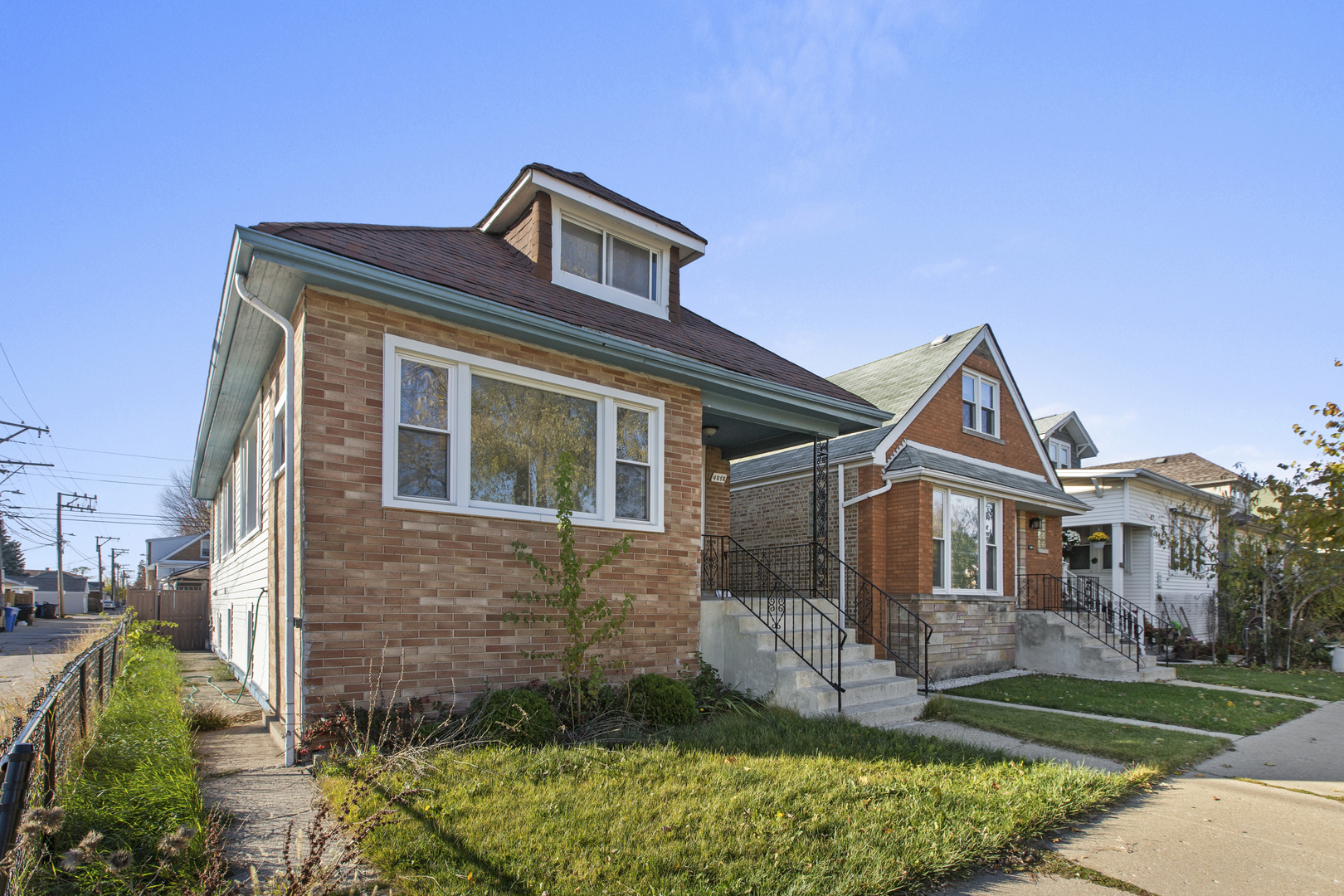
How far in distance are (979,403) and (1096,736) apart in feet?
31.4

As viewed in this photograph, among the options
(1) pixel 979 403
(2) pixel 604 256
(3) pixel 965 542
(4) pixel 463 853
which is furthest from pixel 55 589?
(4) pixel 463 853

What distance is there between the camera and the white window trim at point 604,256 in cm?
957

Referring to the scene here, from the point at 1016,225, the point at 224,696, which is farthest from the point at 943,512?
the point at 224,696

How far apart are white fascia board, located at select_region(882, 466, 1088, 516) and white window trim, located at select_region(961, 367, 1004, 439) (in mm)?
1688

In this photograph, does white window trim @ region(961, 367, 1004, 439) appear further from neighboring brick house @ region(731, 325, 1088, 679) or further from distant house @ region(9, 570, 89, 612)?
distant house @ region(9, 570, 89, 612)

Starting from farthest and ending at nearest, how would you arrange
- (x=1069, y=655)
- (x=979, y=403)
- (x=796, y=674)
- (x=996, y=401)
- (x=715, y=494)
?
1. (x=996, y=401)
2. (x=979, y=403)
3. (x=1069, y=655)
4. (x=715, y=494)
5. (x=796, y=674)

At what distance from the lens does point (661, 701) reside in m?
7.24

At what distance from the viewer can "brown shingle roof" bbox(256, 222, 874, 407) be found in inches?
267

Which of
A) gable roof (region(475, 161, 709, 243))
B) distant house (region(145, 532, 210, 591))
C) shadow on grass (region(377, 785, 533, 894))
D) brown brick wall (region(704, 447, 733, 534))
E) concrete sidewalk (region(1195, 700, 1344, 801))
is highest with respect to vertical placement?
gable roof (region(475, 161, 709, 243))

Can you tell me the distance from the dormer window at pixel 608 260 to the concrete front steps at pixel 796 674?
173 inches

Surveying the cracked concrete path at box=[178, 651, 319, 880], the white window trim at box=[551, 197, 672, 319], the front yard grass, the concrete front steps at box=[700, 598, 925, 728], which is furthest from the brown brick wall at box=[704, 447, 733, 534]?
the cracked concrete path at box=[178, 651, 319, 880]

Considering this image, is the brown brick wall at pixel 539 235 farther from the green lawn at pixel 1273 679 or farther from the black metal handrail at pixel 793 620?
the green lawn at pixel 1273 679

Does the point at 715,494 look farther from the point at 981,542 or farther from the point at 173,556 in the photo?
the point at 173,556

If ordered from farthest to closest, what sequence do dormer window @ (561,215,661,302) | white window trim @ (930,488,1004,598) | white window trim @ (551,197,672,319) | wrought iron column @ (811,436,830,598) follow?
white window trim @ (930,488,1004,598)
wrought iron column @ (811,436,830,598)
dormer window @ (561,215,661,302)
white window trim @ (551,197,672,319)
